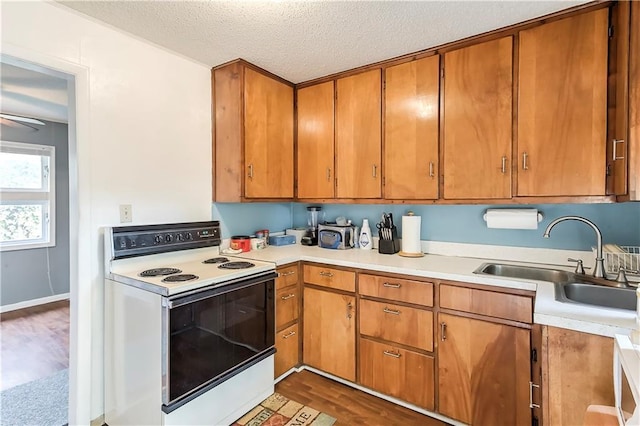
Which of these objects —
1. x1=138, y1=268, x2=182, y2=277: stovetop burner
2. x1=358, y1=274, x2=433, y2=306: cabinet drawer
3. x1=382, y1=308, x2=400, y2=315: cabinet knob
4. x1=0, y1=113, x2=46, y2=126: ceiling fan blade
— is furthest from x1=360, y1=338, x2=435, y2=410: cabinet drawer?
x1=0, y1=113, x2=46, y2=126: ceiling fan blade

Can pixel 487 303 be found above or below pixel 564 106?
below

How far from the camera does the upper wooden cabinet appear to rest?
7.55 ft

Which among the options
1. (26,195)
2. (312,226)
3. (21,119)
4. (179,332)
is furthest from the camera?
(26,195)

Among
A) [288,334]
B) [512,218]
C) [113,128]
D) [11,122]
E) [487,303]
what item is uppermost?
[11,122]

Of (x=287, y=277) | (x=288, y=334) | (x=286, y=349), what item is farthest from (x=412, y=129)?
(x=286, y=349)

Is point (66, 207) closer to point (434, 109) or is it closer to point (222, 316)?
point (222, 316)

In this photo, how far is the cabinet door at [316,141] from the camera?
259 cm

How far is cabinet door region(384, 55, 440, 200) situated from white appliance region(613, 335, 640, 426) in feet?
4.44

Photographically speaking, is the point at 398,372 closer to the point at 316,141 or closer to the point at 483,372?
the point at 483,372

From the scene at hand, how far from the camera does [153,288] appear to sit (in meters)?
1.58

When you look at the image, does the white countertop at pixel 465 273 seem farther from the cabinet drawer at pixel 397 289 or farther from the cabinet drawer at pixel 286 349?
the cabinet drawer at pixel 286 349

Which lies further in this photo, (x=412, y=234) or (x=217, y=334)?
(x=412, y=234)

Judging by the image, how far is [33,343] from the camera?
2.94m

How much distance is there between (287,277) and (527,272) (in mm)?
1608
